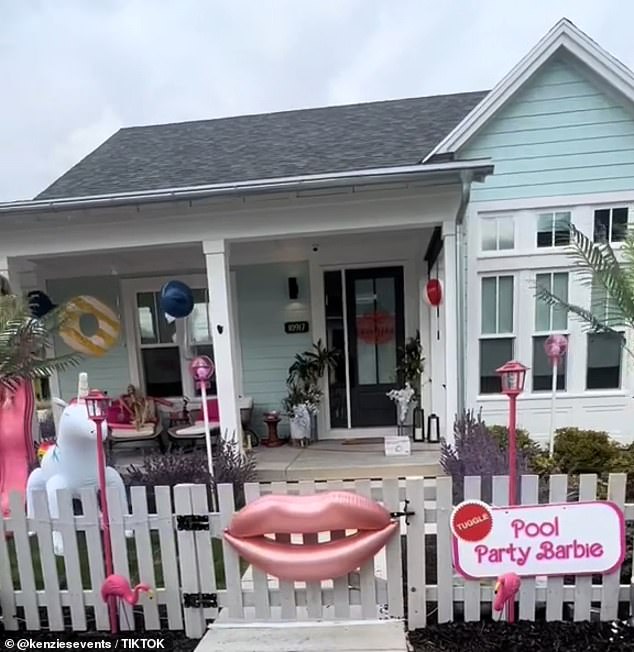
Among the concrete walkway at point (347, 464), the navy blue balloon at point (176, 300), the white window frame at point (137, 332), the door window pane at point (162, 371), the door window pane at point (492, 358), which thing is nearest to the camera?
the concrete walkway at point (347, 464)

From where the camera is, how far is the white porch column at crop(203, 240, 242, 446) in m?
4.47

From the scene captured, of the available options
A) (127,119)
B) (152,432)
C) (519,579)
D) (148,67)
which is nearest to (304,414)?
(152,432)

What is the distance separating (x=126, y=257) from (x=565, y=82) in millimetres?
6063

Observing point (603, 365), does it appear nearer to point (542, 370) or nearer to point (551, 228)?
point (542, 370)

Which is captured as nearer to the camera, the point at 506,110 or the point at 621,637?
the point at 621,637

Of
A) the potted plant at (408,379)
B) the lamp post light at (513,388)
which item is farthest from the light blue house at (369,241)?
the lamp post light at (513,388)

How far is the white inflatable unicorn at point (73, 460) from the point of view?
325cm

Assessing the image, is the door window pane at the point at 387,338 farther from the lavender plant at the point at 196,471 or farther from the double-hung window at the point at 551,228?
the lavender plant at the point at 196,471

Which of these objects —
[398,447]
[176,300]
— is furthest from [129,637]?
[176,300]

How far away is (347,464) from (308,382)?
1.60m

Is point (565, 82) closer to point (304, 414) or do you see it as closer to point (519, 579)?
point (304, 414)

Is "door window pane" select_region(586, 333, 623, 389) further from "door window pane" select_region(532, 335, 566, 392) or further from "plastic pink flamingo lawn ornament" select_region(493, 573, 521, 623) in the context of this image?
"plastic pink flamingo lawn ornament" select_region(493, 573, 521, 623)

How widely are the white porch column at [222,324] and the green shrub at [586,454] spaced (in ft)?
11.3

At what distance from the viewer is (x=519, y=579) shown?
2.21 meters
